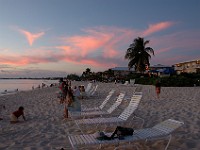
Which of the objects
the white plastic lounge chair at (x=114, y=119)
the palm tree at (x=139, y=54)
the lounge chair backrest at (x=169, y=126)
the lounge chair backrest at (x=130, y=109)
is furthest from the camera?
the palm tree at (x=139, y=54)

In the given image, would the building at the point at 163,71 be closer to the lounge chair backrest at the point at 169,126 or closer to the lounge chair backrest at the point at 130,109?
the lounge chair backrest at the point at 130,109

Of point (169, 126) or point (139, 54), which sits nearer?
point (169, 126)

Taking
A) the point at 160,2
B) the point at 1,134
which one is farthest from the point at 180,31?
the point at 1,134

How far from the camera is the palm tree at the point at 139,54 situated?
4975 centimetres

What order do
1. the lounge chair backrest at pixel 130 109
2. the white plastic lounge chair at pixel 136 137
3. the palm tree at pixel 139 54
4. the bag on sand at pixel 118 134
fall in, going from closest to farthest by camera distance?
the white plastic lounge chair at pixel 136 137, the bag on sand at pixel 118 134, the lounge chair backrest at pixel 130 109, the palm tree at pixel 139 54

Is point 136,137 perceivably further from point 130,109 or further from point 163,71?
point 163,71

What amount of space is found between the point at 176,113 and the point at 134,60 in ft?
136

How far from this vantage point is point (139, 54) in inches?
1989

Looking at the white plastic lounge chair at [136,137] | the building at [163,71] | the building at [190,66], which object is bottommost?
the white plastic lounge chair at [136,137]

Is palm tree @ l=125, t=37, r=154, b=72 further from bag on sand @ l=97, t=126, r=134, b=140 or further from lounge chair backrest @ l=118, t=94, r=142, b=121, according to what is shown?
bag on sand @ l=97, t=126, r=134, b=140

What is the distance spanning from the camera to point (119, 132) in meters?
4.77

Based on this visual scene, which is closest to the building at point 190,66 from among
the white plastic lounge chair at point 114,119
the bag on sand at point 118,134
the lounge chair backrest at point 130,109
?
the lounge chair backrest at point 130,109

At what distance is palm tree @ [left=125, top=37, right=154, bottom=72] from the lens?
49.8 meters

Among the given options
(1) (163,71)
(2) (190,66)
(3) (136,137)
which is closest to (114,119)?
(3) (136,137)
